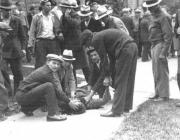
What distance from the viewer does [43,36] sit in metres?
9.51

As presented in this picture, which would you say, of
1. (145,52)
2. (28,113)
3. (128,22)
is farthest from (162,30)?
(128,22)

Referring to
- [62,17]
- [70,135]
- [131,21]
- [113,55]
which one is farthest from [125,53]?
[131,21]

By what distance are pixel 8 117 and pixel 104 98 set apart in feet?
6.03

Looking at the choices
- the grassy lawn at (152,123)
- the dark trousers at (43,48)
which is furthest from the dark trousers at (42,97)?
the dark trousers at (43,48)

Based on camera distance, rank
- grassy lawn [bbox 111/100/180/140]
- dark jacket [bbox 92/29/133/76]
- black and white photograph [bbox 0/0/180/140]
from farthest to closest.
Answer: dark jacket [bbox 92/29/133/76], black and white photograph [bbox 0/0/180/140], grassy lawn [bbox 111/100/180/140]

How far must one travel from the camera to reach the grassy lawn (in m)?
6.39

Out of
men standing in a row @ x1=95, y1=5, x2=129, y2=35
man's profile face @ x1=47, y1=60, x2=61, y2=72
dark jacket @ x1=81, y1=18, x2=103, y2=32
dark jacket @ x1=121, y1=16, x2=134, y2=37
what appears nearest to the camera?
man's profile face @ x1=47, y1=60, x2=61, y2=72

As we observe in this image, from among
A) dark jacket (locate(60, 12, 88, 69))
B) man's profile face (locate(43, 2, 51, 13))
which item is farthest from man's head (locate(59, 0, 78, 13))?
man's profile face (locate(43, 2, 51, 13))

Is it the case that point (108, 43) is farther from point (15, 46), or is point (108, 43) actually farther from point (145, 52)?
point (145, 52)

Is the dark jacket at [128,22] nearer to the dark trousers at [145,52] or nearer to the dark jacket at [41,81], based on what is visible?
the dark trousers at [145,52]

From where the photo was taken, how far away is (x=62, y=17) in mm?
9562

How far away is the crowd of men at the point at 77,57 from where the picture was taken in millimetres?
7668

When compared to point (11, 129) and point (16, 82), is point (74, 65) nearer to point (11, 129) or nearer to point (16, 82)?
point (16, 82)

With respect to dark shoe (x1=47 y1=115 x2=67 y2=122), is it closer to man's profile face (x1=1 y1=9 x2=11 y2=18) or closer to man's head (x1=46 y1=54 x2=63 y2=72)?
man's head (x1=46 y1=54 x2=63 y2=72)
